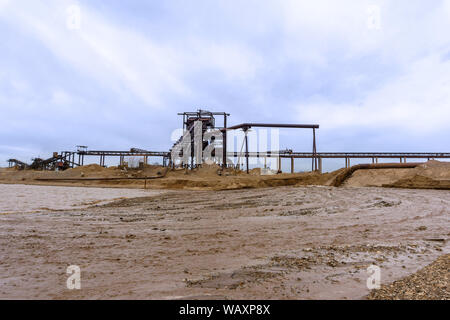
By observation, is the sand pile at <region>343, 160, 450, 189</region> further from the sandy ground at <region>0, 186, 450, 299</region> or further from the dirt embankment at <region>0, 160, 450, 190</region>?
the sandy ground at <region>0, 186, 450, 299</region>

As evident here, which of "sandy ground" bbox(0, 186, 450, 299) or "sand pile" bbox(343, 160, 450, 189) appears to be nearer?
"sandy ground" bbox(0, 186, 450, 299)

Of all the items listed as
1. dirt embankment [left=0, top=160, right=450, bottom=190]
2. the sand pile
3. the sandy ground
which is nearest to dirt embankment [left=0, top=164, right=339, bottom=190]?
dirt embankment [left=0, top=160, right=450, bottom=190]

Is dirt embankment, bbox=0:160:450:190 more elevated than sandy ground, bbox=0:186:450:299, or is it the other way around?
dirt embankment, bbox=0:160:450:190

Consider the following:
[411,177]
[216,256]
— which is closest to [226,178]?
[411,177]

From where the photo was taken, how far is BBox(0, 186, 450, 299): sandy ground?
2061 millimetres

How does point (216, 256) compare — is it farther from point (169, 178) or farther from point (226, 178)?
point (169, 178)

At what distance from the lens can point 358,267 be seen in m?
2.54

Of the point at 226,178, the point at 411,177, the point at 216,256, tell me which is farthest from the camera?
the point at 226,178

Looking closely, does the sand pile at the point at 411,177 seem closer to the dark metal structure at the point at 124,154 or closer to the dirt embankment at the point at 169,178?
the dirt embankment at the point at 169,178

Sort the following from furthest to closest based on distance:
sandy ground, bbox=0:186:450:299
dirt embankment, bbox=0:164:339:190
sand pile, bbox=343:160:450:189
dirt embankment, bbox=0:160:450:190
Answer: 1. dirt embankment, bbox=0:164:339:190
2. dirt embankment, bbox=0:160:450:190
3. sand pile, bbox=343:160:450:189
4. sandy ground, bbox=0:186:450:299

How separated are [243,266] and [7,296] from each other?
6.47 feet

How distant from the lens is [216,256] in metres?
3.00

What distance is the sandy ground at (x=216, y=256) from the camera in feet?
6.76
